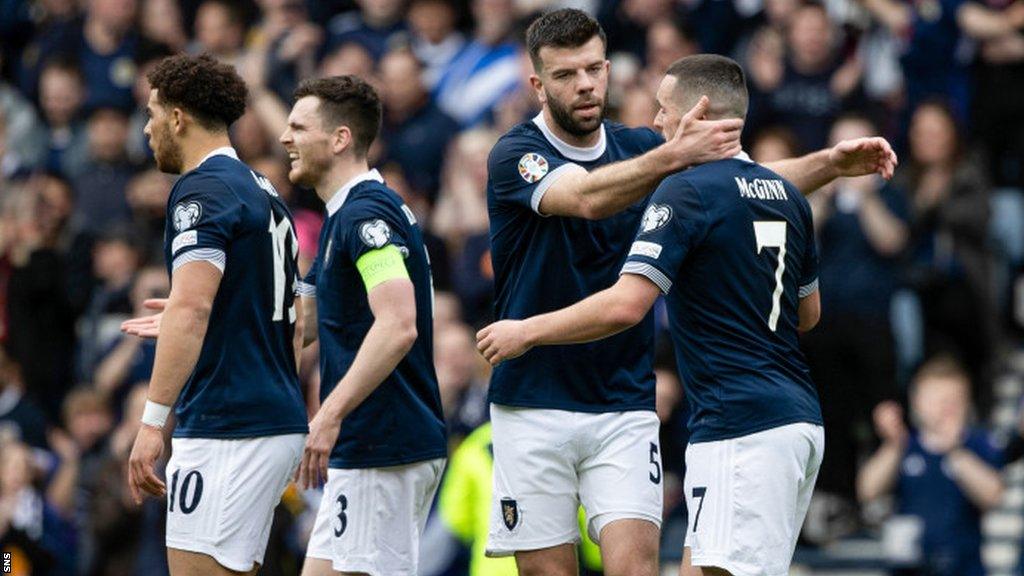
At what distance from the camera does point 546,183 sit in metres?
8.56

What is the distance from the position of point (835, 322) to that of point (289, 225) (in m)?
6.26

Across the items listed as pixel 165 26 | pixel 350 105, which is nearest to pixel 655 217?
pixel 350 105

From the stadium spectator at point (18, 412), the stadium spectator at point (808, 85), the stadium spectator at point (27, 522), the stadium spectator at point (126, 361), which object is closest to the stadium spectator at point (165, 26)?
the stadium spectator at point (126, 361)

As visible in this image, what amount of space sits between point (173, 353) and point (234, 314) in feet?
1.27

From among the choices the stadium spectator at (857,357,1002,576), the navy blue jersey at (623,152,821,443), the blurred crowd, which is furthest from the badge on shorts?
the stadium spectator at (857,357,1002,576)

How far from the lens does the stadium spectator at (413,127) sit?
16406 millimetres

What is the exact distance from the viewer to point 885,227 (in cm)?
1434

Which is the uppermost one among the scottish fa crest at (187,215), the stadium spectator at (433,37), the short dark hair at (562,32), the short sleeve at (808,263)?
the stadium spectator at (433,37)

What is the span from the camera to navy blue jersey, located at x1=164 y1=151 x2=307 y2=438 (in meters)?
8.30

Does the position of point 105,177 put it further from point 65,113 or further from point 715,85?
point 715,85

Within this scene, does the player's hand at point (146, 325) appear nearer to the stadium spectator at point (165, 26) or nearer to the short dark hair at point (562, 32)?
the short dark hair at point (562, 32)

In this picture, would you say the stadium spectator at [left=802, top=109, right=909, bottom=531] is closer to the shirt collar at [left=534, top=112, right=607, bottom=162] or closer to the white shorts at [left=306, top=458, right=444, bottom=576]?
the shirt collar at [left=534, top=112, right=607, bottom=162]

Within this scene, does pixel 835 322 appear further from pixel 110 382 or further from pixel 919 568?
pixel 110 382

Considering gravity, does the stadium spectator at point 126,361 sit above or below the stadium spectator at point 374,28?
below
